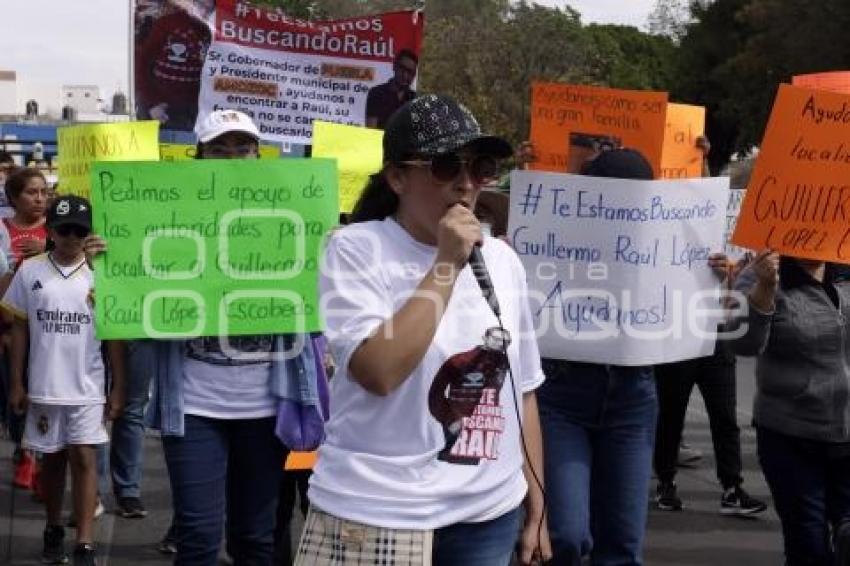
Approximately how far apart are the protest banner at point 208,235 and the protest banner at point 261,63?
2.52 m

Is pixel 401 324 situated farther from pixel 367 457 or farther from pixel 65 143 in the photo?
pixel 65 143

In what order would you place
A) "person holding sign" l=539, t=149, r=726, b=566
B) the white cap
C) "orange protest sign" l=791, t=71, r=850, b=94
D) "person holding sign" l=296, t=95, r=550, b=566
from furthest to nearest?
"orange protest sign" l=791, t=71, r=850, b=94 < the white cap < "person holding sign" l=539, t=149, r=726, b=566 < "person holding sign" l=296, t=95, r=550, b=566

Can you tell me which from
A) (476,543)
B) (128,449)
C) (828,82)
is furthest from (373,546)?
(128,449)

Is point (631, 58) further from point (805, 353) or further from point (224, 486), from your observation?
point (224, 486)

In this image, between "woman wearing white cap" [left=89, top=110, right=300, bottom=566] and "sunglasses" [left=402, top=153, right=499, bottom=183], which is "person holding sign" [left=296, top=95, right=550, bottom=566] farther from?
"woman wearing white cap" [left=89, top=110, right=300, bottom=566]

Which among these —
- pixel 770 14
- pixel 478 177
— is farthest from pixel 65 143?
pixel 770 14

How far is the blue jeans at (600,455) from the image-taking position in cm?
471

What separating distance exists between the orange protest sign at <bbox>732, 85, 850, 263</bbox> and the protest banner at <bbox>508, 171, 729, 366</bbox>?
0.22 m

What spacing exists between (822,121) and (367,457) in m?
2.42

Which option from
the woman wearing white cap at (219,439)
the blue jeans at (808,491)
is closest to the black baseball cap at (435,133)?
the woman wearing white cap at (219,439)

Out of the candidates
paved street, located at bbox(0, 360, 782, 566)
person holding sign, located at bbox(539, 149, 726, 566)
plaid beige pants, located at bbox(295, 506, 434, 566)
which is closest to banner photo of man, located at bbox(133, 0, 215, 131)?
paved street, located at bbox(0, 360, 782, 566)

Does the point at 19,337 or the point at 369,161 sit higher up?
the point at 369,161

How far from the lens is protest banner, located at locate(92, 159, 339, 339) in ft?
15.5

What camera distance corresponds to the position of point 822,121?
4.80 meters
